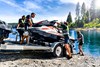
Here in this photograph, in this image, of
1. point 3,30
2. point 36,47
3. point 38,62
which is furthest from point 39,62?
point 3,30

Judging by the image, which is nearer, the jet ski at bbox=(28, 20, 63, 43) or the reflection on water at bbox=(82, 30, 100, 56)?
the jet ski at bbox=(28, 20, 63, 43)

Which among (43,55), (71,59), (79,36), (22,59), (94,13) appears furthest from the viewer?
(94,13)

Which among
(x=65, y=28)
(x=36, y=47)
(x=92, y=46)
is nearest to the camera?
(x=36, y=47)

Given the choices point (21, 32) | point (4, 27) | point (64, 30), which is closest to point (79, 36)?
point (64, 30)

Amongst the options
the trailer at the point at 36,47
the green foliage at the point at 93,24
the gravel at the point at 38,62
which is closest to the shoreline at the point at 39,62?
the gravel at the point at 38,62

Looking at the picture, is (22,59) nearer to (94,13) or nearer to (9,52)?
(9,52)

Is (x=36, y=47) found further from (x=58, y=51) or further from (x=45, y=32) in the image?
(x=58, y=51)

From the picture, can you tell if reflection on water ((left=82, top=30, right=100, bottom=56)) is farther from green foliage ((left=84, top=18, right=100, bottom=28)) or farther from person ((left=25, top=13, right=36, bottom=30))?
green foliage ((left=84, top=18, right=100, bottom=28))

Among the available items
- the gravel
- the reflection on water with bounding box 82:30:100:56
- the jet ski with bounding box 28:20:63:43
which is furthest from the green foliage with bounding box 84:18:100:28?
the gravel

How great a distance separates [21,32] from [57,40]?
8.64ft

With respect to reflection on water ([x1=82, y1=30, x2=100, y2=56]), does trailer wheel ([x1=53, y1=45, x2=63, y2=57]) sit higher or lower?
higher

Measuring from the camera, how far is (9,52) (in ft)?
57.5

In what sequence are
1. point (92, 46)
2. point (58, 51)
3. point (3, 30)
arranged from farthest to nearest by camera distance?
point (92, 46)
point (58, 51)
point (3, 30)

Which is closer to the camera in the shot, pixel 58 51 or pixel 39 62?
pixel 39 62
